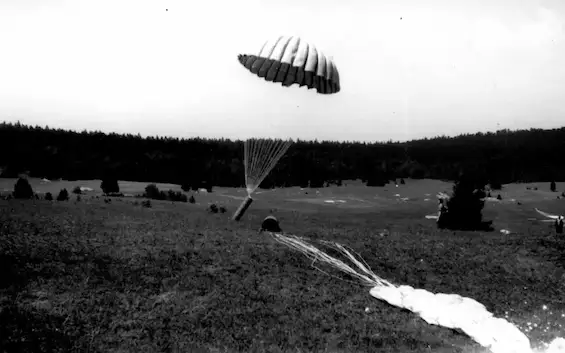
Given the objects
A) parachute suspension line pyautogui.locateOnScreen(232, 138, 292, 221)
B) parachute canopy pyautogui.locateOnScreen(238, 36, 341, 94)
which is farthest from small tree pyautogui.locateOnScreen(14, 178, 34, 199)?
parachute canopy pyautogui.locateOnScreen(238, 36, 341, 94)

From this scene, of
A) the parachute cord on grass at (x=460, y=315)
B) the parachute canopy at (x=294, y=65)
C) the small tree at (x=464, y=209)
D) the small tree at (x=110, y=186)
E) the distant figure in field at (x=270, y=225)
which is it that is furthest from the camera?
the small tree at (x=110, y=186)

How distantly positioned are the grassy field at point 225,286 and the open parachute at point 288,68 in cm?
325

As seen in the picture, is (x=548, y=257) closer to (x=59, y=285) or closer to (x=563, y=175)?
(x=59, y=285)

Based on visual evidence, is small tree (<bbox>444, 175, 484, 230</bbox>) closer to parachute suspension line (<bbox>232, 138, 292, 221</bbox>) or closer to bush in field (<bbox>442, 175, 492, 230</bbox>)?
bush in field (<bbox>442, 175, 492, 230</bbox>)

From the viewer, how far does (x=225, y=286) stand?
1044 centimetres

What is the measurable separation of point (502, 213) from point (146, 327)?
31.1m

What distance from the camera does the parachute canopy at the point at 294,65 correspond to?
13711mm

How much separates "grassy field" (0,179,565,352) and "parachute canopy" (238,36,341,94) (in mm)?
5113

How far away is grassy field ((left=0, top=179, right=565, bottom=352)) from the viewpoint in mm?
8234

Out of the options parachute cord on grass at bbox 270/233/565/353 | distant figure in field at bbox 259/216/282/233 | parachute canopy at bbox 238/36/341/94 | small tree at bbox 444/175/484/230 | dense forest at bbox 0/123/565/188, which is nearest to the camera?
parachute cord on grass at bbox 270/233/565/353

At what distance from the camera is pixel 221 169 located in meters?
63.0

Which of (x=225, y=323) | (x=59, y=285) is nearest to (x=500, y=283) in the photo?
(x=225, y=323)

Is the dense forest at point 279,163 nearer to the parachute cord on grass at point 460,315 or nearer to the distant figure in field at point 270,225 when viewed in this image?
the distant figure in field at point 270,225

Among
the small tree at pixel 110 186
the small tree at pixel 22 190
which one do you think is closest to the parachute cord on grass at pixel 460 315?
the small tree at pixel 22 190
